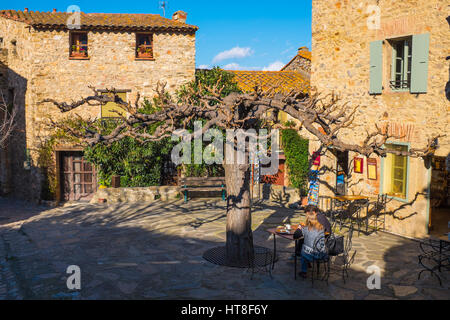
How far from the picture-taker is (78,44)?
18500 mm

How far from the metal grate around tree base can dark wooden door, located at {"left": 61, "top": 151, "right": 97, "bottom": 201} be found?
1108 centimetres

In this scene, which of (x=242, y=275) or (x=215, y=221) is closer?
(x=242, y=275)

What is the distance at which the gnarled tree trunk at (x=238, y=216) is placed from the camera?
8.38 metres

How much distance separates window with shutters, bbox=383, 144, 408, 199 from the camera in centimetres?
1101

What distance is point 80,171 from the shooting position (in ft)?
62.5

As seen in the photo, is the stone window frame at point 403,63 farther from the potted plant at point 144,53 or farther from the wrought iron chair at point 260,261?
the potted plant at point 144,53

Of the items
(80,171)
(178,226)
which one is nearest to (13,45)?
(80,171)

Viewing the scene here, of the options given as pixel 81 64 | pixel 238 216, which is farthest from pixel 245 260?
pixel 81 64

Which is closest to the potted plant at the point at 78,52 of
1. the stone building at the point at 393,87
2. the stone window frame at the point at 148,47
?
the stone window frame at the point at 148,47

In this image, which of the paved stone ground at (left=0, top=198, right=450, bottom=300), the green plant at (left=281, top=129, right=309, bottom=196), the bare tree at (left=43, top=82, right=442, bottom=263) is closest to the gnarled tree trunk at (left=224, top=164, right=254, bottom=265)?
the bare tree at (left=43, top=82, right=442, bottom=263)

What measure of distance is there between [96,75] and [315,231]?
1392 cm

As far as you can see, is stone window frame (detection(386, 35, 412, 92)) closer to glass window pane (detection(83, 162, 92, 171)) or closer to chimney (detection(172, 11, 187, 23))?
chimney (detection(172, 11, 187, 23))

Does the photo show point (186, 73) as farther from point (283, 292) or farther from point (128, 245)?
point (283, 292)
